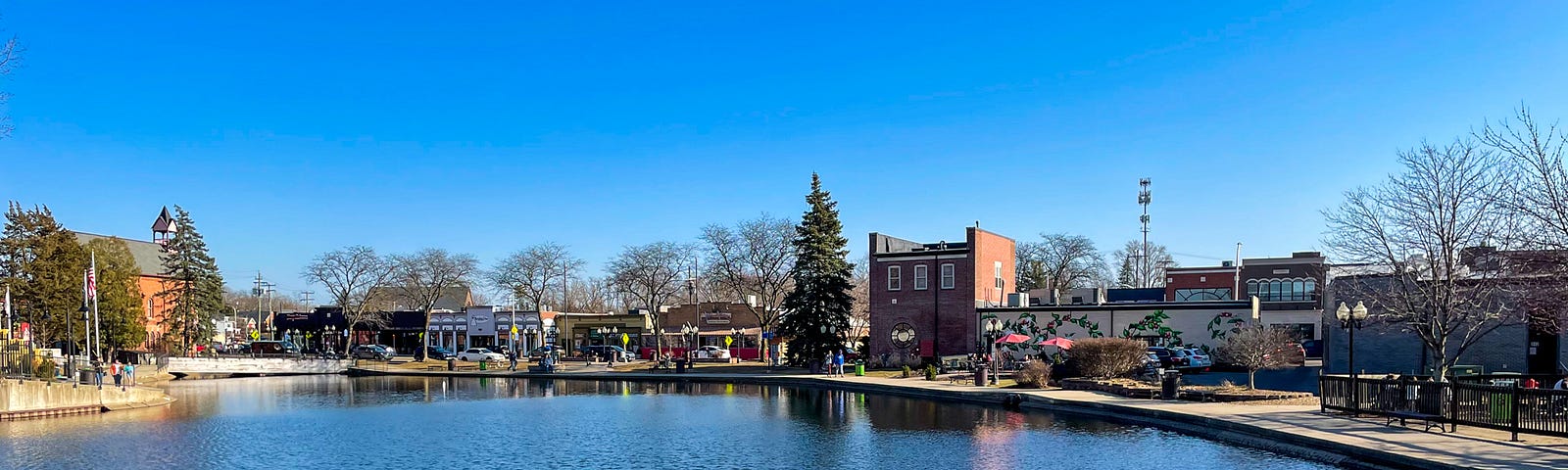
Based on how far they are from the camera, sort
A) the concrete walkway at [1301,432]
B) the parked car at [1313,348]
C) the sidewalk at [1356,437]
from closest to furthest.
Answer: the sidewalk at [1356,437], the concrete walkway at [1301,432], the parked car at [1313,348]

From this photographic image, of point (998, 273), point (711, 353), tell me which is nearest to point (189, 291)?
point (711, 353)

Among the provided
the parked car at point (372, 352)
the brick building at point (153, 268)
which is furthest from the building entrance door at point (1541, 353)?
the brick building at point (153, 268)

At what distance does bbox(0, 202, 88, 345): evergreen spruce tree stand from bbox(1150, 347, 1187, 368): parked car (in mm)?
51022

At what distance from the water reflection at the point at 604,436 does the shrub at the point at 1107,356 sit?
24.2ft

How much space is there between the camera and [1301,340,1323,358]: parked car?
199 ft

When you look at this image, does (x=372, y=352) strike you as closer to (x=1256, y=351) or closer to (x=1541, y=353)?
(x=1256, y=351)

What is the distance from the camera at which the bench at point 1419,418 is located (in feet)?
71.9

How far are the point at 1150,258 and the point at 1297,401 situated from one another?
100 m

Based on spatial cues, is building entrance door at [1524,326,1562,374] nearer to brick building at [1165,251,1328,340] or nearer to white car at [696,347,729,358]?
brick building at [1165,251,1328,340]

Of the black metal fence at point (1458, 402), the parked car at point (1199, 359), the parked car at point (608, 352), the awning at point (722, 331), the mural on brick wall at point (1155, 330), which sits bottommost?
the parked car at point (608, 352)

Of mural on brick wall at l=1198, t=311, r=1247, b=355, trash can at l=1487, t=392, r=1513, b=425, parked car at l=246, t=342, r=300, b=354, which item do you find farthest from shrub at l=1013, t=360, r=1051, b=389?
parked car at l=246, t=342, r=300, b=354

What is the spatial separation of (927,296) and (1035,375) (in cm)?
1759

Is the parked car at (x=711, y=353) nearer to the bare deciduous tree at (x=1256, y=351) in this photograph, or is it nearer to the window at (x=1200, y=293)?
the bare deciduous tree at (x=1256, y=351)

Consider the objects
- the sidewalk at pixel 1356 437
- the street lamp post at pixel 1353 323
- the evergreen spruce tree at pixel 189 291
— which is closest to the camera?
the sidewalk at pixel 1356 437
